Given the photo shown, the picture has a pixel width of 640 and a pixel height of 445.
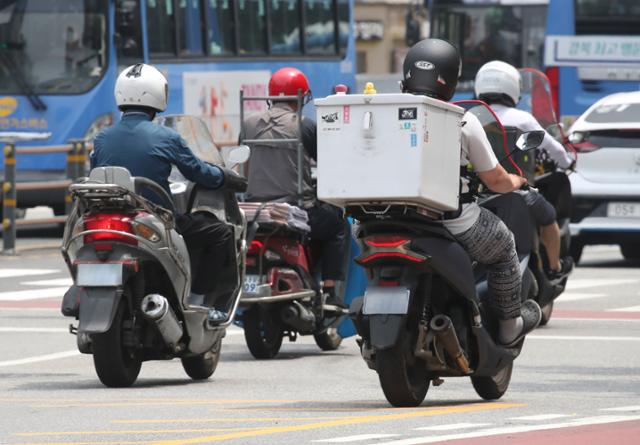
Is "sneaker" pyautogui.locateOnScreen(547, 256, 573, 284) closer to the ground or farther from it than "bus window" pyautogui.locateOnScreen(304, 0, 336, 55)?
farther from it

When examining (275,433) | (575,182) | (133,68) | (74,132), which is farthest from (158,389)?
(74,132)

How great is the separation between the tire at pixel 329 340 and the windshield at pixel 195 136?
190 centimetres

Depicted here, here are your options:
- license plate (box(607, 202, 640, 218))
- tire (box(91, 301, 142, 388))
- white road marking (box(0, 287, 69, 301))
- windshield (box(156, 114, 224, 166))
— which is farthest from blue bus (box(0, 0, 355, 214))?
tire (box(91, 301, 142, 388))

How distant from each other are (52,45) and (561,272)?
11882 mm

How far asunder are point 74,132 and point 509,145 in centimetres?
1549

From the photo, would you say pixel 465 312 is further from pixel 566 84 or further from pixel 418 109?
pixel 566 84

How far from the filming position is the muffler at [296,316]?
12852 millimetres

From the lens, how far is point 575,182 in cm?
2064

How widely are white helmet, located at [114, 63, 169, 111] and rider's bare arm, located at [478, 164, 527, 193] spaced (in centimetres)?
229

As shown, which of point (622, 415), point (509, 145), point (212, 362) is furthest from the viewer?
point (212, 362)

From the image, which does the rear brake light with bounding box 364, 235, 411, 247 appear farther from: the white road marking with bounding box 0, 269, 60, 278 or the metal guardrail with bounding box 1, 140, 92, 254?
the metal guardrail with bounding box 1, 140, 92, 254

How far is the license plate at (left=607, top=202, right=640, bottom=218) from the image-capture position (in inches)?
804

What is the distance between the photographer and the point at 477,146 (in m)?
9.52

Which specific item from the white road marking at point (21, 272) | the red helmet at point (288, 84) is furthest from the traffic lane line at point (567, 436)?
the white road marking at point (21, 272)
